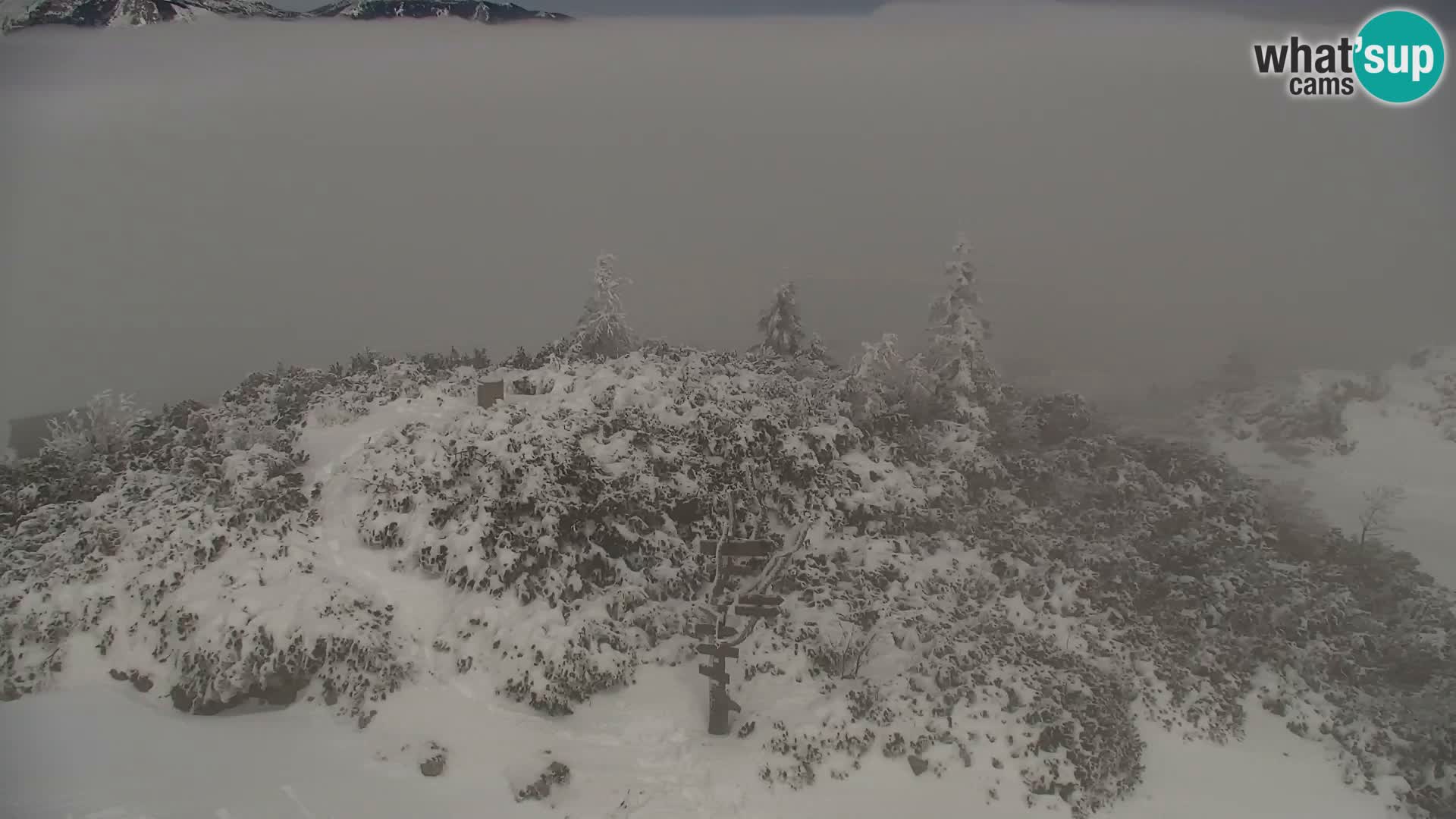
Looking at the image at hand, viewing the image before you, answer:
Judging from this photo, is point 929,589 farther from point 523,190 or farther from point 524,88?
point 524,88

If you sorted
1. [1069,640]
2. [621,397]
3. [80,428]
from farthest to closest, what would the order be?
[621,397], [80,428], [1069,640]

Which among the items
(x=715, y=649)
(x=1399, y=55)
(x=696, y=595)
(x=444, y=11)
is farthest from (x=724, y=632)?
(x=1399, y=55)

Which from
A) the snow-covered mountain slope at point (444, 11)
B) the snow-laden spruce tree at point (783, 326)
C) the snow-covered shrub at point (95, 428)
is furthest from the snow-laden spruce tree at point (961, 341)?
the snow-covered shrub at point (95, 428)

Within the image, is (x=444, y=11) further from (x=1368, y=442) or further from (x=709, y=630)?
(x=1368, y=442)

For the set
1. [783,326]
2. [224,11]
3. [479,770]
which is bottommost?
[479,770]

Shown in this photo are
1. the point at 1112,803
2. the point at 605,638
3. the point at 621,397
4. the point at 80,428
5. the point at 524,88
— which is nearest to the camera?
the point at 1112,803

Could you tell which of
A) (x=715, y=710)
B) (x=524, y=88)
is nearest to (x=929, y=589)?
(x=715, y=710)
